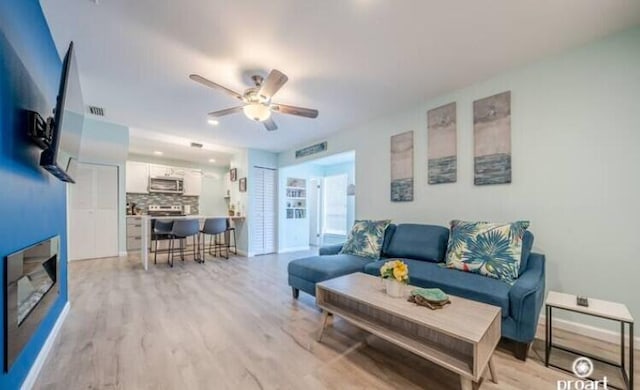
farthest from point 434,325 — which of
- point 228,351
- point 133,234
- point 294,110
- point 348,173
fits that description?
point 133,234

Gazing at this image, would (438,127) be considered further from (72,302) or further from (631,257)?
(72,302)

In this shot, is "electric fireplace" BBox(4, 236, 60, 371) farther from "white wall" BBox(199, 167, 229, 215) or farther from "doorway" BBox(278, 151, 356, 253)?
"white wall" BBox(199, 167, 229, 215)

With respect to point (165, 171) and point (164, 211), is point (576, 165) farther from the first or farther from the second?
point (164, 211)

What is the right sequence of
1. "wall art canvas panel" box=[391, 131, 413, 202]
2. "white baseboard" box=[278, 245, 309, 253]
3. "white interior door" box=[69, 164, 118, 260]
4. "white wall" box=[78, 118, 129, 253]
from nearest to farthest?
"wall art canvas panel" box=[391, 131, 413, 202], "white wall" box=[78, 118, 129, 253], "white interior door" box=[69, 164, 118, 260], "white baseboard" box=[278, 245, 309, 253]

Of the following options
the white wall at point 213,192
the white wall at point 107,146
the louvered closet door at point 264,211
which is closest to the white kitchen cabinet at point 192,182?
the white wall at point 213,192

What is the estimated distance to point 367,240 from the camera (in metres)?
3.12

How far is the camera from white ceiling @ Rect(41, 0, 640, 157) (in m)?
1.75

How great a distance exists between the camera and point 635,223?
1959 mm

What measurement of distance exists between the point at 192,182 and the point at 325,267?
5924mm

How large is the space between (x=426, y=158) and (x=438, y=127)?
0.40 meters

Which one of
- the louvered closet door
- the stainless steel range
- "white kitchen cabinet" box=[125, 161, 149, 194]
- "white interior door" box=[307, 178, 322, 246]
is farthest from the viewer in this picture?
"white interior door" box=[307, 178, 322, 246]

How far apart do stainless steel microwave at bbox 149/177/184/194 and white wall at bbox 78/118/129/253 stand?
1.16 meters

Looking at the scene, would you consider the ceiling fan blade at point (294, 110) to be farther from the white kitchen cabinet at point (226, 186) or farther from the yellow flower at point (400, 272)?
the white kitchen cabinet at point (226, 186)

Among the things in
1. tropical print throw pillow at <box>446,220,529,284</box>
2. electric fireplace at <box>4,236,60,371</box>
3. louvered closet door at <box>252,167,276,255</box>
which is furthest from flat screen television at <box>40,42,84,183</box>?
louvered closet door at <box>252,167,276,255</box>
